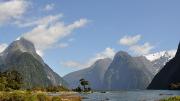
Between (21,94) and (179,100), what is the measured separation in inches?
1437

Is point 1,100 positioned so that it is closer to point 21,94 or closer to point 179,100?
point 21,94

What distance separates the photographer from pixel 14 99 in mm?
87125

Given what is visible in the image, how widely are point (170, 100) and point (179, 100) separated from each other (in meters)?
1.55

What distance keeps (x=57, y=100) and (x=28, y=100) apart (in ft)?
25.0

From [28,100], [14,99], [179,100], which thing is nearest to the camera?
[179,100]

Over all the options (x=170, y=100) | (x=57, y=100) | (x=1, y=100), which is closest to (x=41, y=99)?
(x=57, y=100)

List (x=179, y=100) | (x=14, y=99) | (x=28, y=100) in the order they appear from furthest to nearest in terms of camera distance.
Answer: (x=14, y=99), (x=28, y=100), (x=179, y=100)

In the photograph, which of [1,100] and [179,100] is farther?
[1,100]

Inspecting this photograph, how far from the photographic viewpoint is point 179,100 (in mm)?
66062

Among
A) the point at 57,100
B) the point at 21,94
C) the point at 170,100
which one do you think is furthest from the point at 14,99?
the point at 170,100

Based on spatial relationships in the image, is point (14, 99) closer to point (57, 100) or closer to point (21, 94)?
point (21, 94)

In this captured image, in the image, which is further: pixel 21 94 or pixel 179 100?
pixel 21 94

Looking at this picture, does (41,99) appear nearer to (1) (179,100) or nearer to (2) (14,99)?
(2) (14,99)

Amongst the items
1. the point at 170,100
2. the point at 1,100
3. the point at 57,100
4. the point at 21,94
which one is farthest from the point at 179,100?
the point at 1,100
